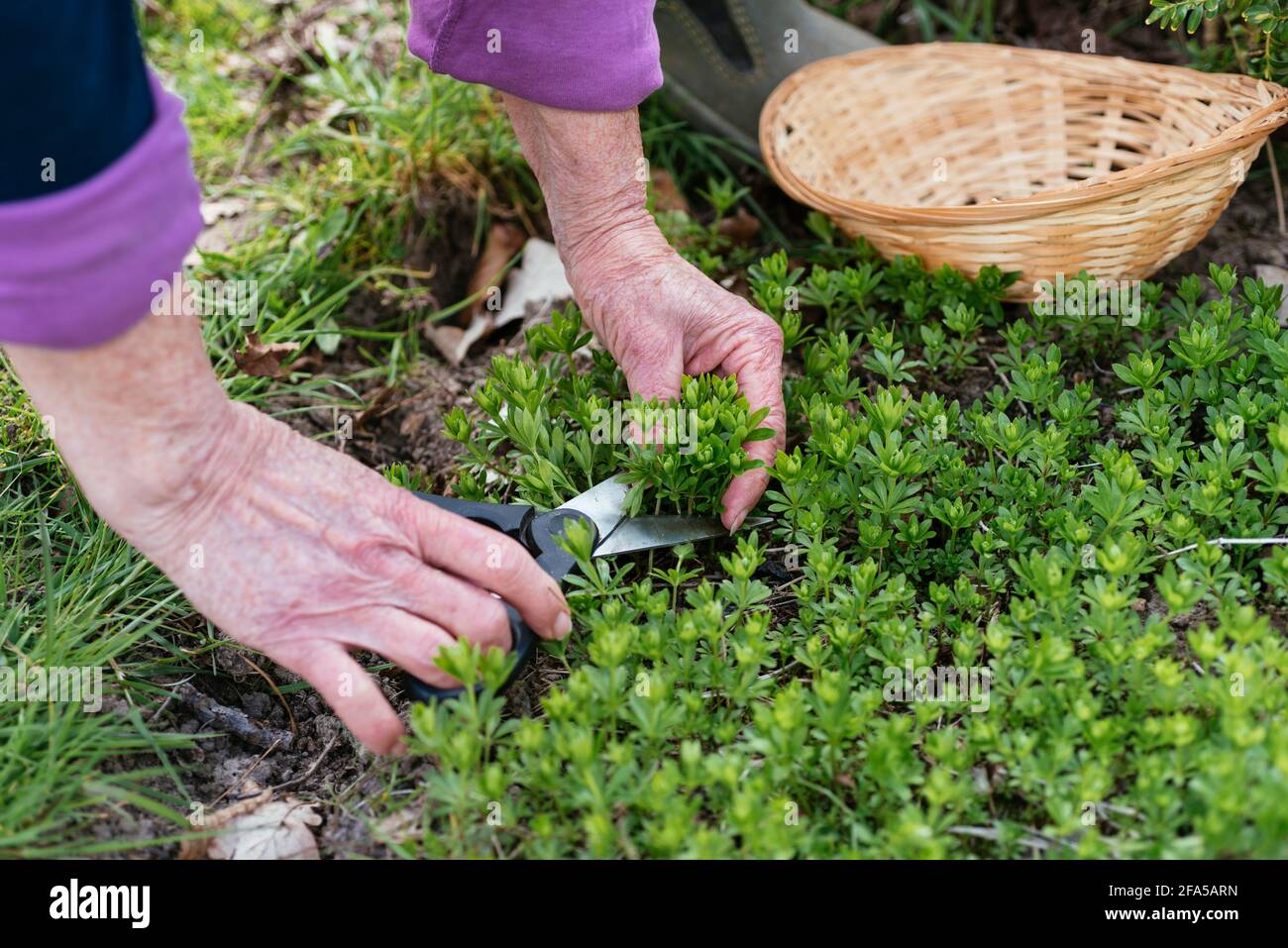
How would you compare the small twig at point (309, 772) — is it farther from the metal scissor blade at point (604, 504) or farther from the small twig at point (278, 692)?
the metal scissor blade at point (604, 504)

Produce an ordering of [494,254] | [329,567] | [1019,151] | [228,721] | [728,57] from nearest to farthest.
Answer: [329,567]
[228,721]
[1019,151]
[494,254]
[728,57]

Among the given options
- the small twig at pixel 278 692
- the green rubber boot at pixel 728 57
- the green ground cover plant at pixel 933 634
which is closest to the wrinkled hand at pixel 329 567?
the green ground cover plant at pixel 933 634

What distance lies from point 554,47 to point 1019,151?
1965 millimetres

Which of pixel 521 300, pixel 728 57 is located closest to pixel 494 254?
pixel 521 300

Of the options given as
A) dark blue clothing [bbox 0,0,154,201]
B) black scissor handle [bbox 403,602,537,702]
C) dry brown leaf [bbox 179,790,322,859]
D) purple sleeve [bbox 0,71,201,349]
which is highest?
dark blue clothing [bbox 0,0,154,201]

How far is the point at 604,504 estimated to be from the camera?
8.41ft

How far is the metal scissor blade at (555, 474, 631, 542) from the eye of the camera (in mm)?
2531

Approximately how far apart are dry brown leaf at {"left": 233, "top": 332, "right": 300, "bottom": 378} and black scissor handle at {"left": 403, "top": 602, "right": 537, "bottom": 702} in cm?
155

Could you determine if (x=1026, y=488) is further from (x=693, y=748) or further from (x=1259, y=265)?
(x=1259, y=265)

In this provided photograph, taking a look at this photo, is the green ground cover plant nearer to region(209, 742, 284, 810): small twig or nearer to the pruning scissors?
the pruning scissors

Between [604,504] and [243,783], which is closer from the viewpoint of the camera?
[243,783]

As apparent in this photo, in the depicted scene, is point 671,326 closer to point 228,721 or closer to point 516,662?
point 516,662

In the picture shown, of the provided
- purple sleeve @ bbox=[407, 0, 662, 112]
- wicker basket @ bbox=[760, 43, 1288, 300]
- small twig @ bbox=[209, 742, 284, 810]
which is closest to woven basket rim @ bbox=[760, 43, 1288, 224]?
wicker basket @ bbox=[760, 43, 1288, 300]
